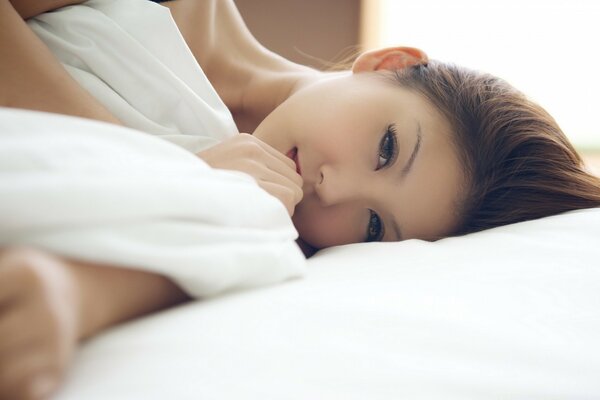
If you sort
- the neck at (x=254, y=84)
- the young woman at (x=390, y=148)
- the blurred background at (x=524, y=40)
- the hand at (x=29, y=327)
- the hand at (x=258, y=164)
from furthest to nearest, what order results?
the blurred background at (x=524, y=40) < the neck at (x=254, y=84) < the young woman at (x=390, y=148) < the hand at (x=258, y=164) < the hand at (x=29, y=327)

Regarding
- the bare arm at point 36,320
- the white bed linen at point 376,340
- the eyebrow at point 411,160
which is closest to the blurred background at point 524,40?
the eyebrow at point 411,160

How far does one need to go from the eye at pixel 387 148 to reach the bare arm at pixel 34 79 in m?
0.34

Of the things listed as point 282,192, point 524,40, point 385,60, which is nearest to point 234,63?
point 385,60

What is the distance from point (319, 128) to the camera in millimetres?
849

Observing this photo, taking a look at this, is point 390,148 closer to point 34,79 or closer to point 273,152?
point 273,152

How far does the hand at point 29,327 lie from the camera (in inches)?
11.6

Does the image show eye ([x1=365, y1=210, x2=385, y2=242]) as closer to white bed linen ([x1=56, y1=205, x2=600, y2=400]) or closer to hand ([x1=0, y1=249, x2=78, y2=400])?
white bed linen ([x1=56, y1=205, x2=600, y2=400])

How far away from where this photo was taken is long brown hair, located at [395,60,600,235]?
0.85 meters

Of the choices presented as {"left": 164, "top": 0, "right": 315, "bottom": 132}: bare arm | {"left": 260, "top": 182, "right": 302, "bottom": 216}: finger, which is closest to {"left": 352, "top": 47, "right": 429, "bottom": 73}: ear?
{"left": 164, "top": 0, "right": 315, "bottom": 132}: bare arm

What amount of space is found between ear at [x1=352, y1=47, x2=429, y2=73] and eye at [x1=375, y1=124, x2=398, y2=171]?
0.56 feet

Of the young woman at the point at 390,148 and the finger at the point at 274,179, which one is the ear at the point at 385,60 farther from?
the finger at the point at 274,179

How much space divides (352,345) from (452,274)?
0.20 meters

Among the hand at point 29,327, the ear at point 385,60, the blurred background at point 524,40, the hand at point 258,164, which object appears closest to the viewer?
the hand at point 29,327

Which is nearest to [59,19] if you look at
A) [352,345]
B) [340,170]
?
[340,170]
